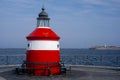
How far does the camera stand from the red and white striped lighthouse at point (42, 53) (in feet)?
57.3

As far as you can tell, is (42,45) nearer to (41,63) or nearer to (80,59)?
(41,63)

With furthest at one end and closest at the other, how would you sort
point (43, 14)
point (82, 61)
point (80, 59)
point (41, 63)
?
point (80, 59) < point (82, 61) < point (43, 14) < point (41, 63)

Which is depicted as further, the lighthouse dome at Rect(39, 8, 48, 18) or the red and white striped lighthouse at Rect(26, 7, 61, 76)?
the lighthouse dome at Rect(39, 8, 48, 18)

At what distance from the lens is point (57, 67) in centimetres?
1788

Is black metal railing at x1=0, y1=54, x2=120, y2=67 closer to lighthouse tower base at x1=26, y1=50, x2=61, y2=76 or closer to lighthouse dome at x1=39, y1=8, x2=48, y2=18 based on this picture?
lighthouse tower base at x1=26, y1=50, x2=61, y2=76

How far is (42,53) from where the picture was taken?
17484mm

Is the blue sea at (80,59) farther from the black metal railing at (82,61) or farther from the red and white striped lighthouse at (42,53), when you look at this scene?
the red and white striped lighthouse at (42,53)

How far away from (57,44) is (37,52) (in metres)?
1.26

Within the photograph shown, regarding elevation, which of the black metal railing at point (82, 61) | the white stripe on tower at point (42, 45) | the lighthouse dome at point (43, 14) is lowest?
the black metal railing at point (82, 61)

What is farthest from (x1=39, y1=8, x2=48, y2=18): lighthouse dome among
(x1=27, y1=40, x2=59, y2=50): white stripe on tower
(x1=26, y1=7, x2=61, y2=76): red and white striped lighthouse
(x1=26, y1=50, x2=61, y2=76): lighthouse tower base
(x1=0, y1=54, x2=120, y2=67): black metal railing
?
(x1=0, y1=54, x2=120, y2=67): black metal railing

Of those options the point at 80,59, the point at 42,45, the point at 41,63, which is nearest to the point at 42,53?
the point at 42,45

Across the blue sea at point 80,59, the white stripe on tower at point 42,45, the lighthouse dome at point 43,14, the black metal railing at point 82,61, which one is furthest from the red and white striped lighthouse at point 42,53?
the black metal railing at point 82,61

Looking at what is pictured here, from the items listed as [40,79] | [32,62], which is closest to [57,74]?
[32,62]

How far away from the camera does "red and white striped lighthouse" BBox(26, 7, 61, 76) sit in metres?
17.5
